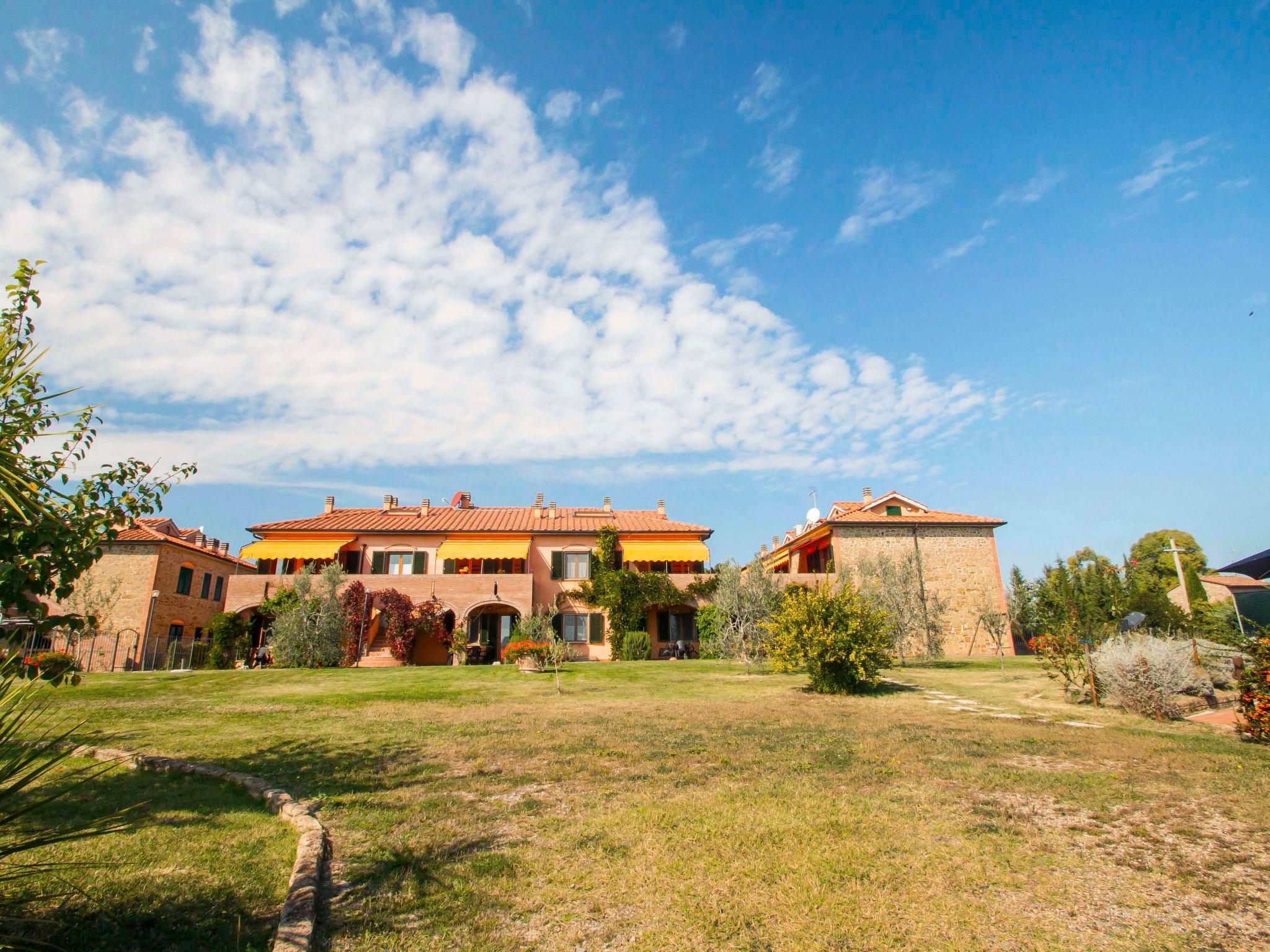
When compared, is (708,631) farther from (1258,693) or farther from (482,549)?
(1258,693)

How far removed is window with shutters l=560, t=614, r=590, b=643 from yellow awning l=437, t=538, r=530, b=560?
3.91 meters

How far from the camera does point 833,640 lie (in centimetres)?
1630

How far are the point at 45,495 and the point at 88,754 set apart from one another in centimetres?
606

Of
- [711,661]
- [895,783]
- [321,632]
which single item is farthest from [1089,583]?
[321,632]

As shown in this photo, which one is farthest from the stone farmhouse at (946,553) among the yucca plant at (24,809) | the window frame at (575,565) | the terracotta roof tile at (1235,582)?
the yucca plant at (24,809)

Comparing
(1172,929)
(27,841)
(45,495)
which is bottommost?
(1172,929)

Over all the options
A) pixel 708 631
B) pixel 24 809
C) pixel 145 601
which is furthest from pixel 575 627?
pixel 24 809

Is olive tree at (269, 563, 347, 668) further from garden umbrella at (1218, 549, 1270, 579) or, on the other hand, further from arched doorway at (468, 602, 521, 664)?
garden umbrella at (1218, 549, 1270, 579)

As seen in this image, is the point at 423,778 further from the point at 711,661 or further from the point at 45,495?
the point at 711,661

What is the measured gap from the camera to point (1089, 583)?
1216 inches

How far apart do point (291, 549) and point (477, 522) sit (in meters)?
9.38

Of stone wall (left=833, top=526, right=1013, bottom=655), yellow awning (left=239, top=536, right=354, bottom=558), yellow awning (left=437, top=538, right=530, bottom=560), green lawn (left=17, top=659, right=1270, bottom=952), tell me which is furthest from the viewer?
stone wall (left=833, top=526, right=1013, bottom=655)

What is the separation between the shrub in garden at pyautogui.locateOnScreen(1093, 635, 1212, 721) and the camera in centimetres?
1255

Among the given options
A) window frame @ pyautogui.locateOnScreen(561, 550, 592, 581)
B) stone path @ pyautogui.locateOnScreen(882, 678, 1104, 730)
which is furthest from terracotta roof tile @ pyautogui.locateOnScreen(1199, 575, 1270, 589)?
window frame @ pyautogui.locateOnScreen(561, 550, 592, 581)
